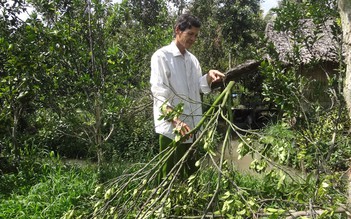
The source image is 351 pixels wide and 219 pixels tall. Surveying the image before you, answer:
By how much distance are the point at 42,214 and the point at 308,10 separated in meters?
2.88

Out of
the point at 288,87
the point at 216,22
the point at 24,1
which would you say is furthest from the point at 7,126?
the point at 216,22

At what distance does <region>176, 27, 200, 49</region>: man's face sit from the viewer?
3095 millimetres

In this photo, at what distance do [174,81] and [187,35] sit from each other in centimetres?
36

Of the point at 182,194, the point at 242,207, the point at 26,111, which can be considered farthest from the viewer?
the point at 26,111

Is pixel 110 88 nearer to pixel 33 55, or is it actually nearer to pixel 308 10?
pixel 33 55

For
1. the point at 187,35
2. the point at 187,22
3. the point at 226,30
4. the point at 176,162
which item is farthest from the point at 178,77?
the point at 226,30

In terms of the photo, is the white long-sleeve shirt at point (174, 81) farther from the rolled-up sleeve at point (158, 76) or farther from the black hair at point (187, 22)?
the black hair at point (187, 22)

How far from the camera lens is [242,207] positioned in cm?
189

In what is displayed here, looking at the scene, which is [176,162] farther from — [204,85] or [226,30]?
[226,30]

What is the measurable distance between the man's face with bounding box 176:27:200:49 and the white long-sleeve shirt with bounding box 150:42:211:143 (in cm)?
10

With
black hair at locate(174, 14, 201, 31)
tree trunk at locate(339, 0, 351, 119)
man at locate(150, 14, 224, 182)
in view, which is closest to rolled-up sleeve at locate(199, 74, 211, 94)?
man at locate(150, 14, 224, 182)

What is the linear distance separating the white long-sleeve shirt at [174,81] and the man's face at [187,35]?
0.34 feet

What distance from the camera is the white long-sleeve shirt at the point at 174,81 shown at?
3033 millimetres

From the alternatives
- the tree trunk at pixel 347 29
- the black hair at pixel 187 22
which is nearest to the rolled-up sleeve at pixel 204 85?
the black hair at pixel 187 22
